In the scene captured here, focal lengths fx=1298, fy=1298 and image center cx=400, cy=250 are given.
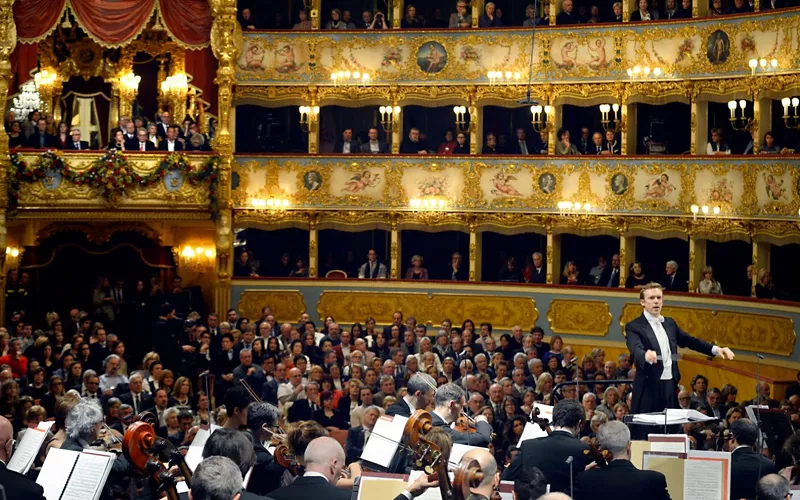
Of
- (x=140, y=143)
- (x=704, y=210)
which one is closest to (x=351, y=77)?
(x=140, y=143)

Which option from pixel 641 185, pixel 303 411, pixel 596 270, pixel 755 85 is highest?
pixel 755 85

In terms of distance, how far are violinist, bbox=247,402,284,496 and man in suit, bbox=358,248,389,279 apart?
19151mm

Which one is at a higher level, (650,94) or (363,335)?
(650,94)

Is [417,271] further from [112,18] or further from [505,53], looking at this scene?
[112,18]

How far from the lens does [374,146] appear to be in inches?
1230

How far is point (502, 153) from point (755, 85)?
6.35m

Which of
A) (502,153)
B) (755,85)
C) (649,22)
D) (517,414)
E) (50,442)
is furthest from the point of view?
(502,153)

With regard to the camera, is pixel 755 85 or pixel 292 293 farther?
pixel 292 293

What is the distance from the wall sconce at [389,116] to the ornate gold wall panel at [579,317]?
581cm

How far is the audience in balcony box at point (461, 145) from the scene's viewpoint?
3075 cm

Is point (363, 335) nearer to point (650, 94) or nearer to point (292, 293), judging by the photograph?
point (292, 293)

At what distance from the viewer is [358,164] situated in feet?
102

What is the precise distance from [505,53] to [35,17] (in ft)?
35.5

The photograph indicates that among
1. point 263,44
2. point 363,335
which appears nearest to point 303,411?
point 363,335
